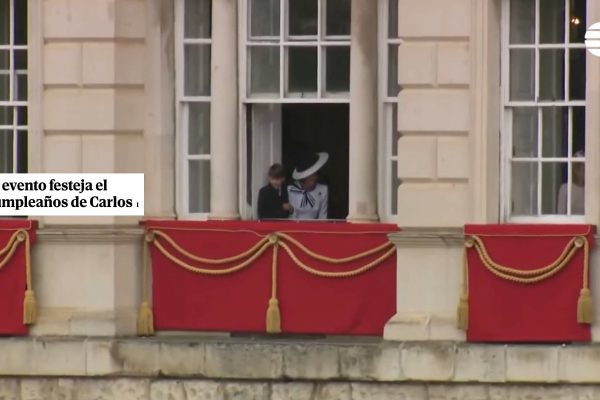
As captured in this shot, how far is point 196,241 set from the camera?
26516 millimetres

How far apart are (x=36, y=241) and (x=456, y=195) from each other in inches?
167

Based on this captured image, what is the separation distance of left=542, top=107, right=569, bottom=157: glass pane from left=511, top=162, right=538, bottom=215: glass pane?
0.69 feet

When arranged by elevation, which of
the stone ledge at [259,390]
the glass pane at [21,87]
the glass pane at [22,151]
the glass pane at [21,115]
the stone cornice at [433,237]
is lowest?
the stone ledge at [259,390]

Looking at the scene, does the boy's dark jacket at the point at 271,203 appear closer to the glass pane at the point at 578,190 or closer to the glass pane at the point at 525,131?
the glass pane at the point at 525,131

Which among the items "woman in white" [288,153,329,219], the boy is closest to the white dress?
"woman in white" [288,153,329,219]

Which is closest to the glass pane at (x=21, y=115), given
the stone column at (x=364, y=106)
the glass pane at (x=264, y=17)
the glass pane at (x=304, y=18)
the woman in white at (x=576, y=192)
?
the glass pane at (x=264, y=17)

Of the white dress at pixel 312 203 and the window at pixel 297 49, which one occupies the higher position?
the window at pixel 297 49

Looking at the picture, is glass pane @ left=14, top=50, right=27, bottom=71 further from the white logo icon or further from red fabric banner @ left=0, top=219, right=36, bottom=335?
the white logo icon

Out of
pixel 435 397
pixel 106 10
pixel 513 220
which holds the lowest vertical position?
pixel 435 397

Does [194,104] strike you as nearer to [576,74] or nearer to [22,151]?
[22,151]

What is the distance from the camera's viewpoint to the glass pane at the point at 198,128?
2697 cm

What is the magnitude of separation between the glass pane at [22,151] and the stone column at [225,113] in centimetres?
198

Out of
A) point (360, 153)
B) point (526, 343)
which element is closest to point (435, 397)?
point (526, 343)

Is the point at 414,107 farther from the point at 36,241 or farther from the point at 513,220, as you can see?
the point at 36,241
